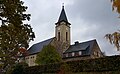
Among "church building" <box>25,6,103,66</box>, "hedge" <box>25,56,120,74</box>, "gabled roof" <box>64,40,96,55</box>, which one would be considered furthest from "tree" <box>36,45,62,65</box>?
"gabled roof" <box>64,40,96,55</box>

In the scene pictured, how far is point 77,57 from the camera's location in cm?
6575

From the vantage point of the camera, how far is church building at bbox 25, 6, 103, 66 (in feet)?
214

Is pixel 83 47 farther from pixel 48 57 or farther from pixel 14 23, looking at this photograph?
pixel 14 23

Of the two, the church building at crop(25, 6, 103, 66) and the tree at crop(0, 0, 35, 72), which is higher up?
the church building at crop(25, 6, 103, 66)

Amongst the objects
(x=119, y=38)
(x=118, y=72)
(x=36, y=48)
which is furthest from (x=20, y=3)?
(x=36, y=48)

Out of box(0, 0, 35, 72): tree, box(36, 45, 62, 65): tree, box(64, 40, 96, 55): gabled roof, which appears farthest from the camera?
box(64, 40, 96, 55): gabled roof

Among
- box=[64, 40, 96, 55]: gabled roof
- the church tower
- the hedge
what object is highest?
the church tower

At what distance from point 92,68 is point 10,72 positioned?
15728 millimetres

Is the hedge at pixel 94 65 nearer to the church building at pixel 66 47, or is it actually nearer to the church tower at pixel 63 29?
the church building at pixel 66 47

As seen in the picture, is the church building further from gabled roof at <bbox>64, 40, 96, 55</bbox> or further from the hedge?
the hedge

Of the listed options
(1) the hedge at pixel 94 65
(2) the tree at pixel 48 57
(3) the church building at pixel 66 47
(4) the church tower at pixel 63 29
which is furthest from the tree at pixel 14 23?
(4) the church tower at pixel 63 29

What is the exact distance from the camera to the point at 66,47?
7506cm

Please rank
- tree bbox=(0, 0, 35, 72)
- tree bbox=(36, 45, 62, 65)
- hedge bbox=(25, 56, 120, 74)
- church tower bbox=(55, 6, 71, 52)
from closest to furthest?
1. tree bbox=(0, 0, 35, 72)
2. hedge bbox=(25, 56, 120, 74)
3. tree bbox=(36, 45, 62, 65)
4. church tower bbox=(55, 6, 71, 52)

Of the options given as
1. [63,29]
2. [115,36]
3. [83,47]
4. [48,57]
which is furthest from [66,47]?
[115,36]
